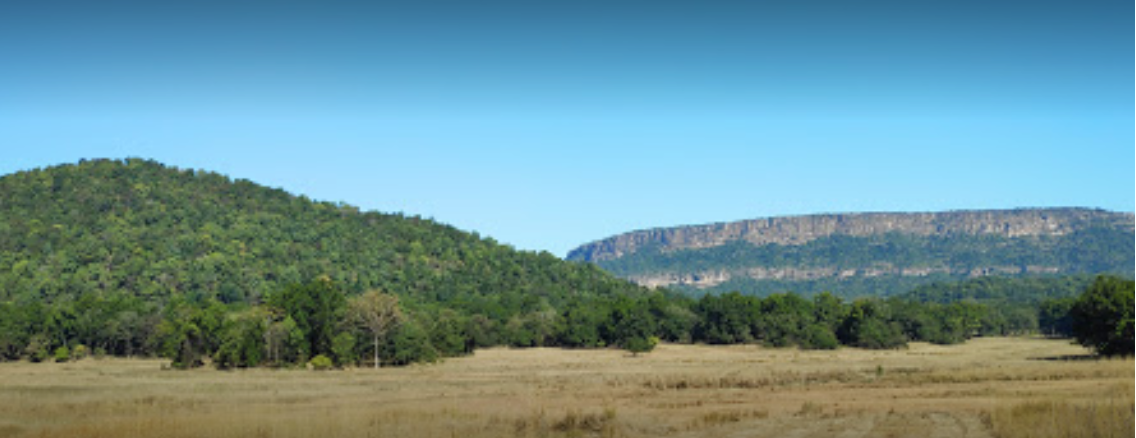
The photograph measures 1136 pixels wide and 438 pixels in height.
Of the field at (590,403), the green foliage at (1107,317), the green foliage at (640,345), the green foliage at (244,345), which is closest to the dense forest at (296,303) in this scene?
the green foliage at (244,345)

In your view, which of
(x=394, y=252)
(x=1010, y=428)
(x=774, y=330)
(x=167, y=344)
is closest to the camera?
(x=1010, y=428)

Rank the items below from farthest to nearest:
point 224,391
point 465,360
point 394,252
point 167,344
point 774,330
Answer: point 394,252, point 774,330, point 465,360, point 167,344, point 224,391

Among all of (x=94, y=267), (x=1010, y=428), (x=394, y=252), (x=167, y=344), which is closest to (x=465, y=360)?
(x=167, y=344)

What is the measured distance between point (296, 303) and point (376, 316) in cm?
768

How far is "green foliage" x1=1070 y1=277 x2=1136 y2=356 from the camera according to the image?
54125mm

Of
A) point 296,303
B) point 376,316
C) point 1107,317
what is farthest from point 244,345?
point 1107,317

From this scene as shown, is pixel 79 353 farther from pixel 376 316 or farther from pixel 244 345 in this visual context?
pixel 376 316

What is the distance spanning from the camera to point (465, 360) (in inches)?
3639

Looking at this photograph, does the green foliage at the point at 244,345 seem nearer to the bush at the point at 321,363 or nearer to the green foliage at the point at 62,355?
the bush at the point at 321,363

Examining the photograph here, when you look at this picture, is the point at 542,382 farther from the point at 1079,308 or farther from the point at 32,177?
the point at 32,177

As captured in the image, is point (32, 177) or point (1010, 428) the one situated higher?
point (32, 177)

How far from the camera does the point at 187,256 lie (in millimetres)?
158625

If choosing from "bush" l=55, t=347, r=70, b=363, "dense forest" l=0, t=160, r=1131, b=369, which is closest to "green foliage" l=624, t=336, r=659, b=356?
"dense forest" l=0, t=160, r=1131, b=369

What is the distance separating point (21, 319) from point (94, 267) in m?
50.0
